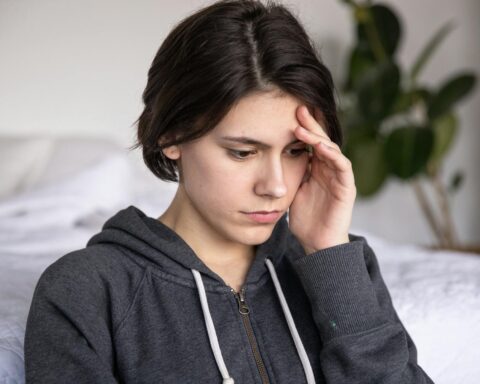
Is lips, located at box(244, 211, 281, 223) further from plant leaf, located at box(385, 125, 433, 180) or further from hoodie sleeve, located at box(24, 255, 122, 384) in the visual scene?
plant leaf, located at box(385, 125, 433, 180)

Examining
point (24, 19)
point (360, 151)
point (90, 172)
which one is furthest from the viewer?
point (360, 151)

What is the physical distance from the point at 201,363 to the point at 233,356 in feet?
0.17

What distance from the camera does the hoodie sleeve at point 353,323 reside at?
938mm

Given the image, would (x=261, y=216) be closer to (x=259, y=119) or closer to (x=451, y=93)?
(x=259, y=119)

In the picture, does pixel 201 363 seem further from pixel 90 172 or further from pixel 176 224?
pixel 90 172

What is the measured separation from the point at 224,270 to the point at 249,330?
0.13 meters

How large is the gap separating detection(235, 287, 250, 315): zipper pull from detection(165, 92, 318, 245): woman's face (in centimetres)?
9

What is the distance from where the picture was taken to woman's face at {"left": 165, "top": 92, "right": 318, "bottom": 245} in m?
0.92

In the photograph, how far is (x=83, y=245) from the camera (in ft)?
5.20

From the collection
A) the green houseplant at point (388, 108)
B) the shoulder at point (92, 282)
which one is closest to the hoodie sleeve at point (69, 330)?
the shoulder at point (92, 282)

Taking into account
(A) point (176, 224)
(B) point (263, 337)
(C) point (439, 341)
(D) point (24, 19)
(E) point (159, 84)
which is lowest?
(C) point (439, 341)

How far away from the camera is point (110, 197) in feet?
6.59

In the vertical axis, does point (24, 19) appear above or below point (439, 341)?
above

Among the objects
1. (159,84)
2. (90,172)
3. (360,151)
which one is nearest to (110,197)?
(90,172)
